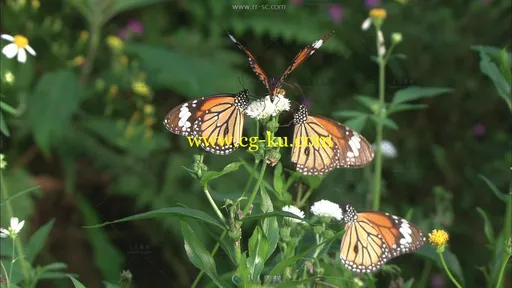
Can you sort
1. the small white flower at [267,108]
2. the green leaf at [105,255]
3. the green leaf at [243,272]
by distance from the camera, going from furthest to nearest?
the green leaf at [105,255] → the small white flower at [267,108] → the green leaf at [243,272]

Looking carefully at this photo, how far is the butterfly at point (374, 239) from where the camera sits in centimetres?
111

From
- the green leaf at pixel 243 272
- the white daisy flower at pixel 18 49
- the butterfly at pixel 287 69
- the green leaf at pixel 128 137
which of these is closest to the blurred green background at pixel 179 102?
the green leaf at pixel 128 137

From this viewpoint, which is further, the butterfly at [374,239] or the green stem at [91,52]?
the green stem at [91,52]

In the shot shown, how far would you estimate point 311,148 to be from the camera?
116 cm

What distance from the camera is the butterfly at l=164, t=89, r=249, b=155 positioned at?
3.90 feet

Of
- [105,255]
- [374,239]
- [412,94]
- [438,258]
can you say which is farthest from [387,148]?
[105,255]

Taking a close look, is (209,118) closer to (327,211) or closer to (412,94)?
(327,211)

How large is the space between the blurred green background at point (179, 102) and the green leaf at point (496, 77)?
809 mm

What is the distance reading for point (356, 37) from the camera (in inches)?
121

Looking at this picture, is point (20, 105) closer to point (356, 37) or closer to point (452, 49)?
point (356, 37)

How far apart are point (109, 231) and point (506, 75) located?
6.15ft

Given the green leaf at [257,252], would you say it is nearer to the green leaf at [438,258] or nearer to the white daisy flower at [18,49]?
the green leaf at [438,258]

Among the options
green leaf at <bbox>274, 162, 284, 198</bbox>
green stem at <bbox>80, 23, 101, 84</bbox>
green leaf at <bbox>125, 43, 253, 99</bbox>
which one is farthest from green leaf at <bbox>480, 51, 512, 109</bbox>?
green stem at <bbox>80, 23, 101, 84</bbox>

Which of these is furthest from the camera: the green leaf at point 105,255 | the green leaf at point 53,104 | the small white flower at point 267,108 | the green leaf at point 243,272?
the green leaf at point 105,255
